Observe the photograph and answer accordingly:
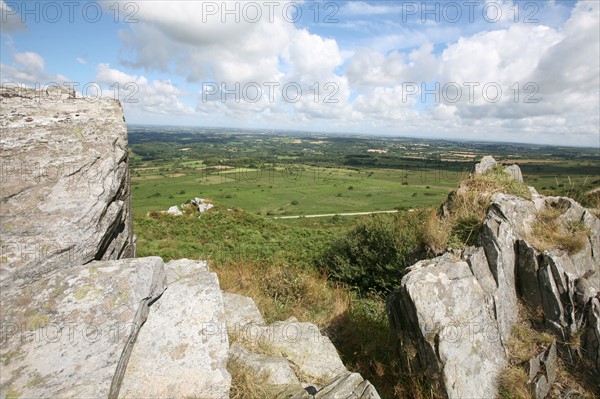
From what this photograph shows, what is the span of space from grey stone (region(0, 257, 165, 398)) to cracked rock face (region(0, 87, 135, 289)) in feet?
1.36

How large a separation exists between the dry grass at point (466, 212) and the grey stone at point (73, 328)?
20.9 ft

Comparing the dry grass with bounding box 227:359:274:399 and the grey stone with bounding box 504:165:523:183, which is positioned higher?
the grey stone with bounding box 504:165:523:183

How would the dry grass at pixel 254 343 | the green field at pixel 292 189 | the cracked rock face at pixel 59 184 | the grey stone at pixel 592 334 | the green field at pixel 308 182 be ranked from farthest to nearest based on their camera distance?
the green field at pixel 292 189, the green field at pixel 308 182, the dry grass at pixel 254 343, the grey stone at pixel 592 334, the cracked rock face at pixel 59 184

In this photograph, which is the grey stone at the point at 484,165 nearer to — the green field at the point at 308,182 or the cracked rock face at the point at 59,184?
the cracked rock face at the point at 59,184

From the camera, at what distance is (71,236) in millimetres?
5266

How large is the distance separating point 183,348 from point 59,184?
12.1 ft

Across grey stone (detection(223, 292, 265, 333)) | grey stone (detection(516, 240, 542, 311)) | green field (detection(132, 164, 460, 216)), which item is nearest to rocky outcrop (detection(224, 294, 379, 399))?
grey stone (detection(223, 292, 265, 333))

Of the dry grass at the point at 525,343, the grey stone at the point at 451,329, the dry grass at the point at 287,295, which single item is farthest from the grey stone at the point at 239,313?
the dry grass at the point at 525,343

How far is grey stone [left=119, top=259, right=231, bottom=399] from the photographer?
4.45 meters

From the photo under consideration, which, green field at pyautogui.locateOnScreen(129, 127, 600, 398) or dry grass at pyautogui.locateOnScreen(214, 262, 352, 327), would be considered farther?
dry grass at pyautogui.locateOnScreen(214, 262, 352, 327)

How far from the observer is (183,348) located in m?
4.99

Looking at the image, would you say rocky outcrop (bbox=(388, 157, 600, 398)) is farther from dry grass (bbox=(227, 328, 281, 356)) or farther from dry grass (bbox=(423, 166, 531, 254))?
dry grass (bbox=(227, 328, 281, 356))

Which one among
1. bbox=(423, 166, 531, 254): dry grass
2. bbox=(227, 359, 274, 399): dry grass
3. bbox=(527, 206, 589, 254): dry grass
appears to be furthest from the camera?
bbox=(423, 166, 531, 254): dry grass

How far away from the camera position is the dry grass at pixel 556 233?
6.68 meters
